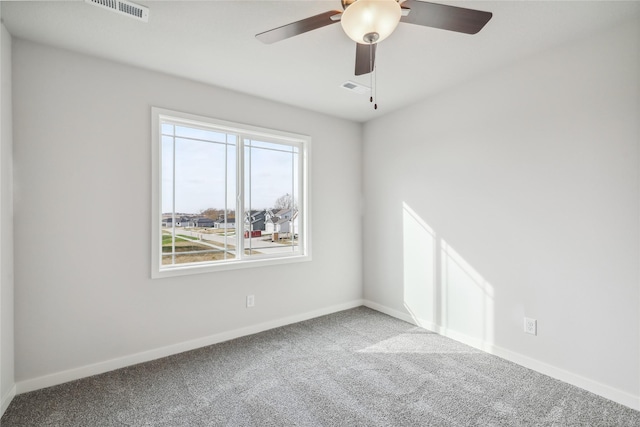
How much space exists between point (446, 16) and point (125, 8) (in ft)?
6.16

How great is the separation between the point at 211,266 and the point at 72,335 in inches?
44.9

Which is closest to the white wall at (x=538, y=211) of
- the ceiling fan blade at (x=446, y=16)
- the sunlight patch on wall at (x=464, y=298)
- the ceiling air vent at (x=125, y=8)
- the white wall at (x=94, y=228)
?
the sunlight patch on wall at (x=464, y=298)

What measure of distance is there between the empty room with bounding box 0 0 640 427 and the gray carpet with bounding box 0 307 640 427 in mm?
19

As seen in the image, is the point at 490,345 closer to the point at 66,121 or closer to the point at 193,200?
the point at 193,200

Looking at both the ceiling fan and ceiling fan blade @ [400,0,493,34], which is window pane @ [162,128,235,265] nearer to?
the ceiling fan

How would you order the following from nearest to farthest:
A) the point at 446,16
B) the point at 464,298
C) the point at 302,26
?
the point at 446,16
the point at 302,26
the point at 464,298

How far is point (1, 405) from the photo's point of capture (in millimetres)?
1947

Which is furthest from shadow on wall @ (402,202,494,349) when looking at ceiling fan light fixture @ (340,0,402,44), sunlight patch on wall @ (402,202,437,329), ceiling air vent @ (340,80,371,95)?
ceiling fan light fixture @ (340,0,402,44)

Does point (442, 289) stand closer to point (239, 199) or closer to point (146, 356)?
point (239, 199)

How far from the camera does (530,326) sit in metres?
2.50

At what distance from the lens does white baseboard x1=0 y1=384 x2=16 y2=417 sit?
1.96 meters

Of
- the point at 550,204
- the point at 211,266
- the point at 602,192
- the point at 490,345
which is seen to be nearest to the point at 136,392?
the point at 211,266

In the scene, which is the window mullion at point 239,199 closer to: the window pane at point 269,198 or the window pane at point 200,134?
the window pane at point 269,198

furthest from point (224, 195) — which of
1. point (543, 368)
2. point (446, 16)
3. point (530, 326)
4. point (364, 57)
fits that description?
point (543, 368)
